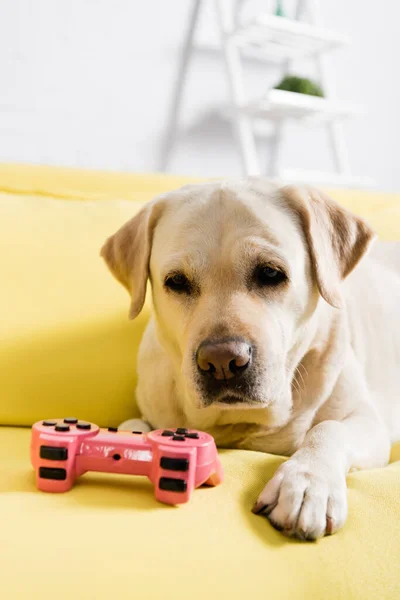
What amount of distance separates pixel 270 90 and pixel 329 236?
2088mm

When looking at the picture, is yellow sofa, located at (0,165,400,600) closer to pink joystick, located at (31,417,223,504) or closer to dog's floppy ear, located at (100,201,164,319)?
pink joystick, located at (31,417,223,504)

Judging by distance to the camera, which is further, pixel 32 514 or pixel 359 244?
pixel 359 244

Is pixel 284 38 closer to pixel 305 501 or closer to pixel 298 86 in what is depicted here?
pixel 298 86

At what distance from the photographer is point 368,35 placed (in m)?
4.60

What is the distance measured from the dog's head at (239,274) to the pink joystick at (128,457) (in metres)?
0.19

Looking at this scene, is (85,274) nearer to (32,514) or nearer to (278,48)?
(32,514)

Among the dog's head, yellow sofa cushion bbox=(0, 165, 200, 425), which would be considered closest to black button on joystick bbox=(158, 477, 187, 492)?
the dog's head

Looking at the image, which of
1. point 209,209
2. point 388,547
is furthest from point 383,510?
point 209,209

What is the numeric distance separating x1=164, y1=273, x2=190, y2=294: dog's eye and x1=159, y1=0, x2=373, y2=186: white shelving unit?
2151 mm

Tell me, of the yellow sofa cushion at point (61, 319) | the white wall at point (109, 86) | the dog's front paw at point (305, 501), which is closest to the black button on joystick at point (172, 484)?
the dog's front paw at point (305, 501)

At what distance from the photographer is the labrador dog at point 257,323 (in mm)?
1429

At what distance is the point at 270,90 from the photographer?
11.8 ft

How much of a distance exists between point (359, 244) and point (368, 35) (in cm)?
337

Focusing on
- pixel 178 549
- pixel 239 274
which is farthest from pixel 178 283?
pixel 178 549
